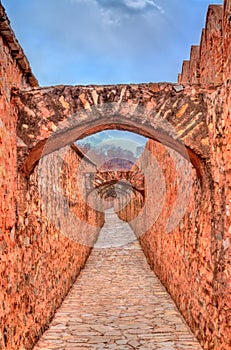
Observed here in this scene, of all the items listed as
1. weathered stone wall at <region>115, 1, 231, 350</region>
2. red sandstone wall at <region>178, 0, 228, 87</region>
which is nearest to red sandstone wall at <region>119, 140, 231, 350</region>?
weathered stone wall at <region>115, 1, 231, 350</region>

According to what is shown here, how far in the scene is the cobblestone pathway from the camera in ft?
13.4

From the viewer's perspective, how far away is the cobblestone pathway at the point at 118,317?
409 cm

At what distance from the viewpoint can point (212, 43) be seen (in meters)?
3.71

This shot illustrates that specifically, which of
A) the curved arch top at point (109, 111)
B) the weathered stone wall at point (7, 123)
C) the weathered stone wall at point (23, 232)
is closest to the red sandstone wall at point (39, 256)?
the weathered stone wall at point (23, 232)

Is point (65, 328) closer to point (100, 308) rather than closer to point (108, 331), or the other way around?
point (108, 331)

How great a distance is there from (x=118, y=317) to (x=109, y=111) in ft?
9.43

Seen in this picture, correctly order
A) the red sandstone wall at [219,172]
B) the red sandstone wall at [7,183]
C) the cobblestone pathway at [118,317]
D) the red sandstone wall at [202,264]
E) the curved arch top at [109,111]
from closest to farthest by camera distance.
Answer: the red sandstone wall at [7,183] → the red sandstone wall at [219,172] → the red sandstone wall at [202,264] → the curved arch top at [109,111] → the cobblestone pathway at [118,317]

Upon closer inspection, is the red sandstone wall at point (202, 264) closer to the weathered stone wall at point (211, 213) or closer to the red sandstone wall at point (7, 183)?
the weathered stone wall at point (211, 213)

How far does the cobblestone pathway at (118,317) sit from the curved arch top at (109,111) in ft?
6.68

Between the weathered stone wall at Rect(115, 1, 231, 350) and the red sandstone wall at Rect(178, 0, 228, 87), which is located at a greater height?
the red sandstone wall at Rect(178, 0, 228, 87)

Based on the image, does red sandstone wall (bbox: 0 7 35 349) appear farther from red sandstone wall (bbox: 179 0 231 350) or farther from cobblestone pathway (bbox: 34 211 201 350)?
red sandstone wall (bbox: 179 0 231 350)

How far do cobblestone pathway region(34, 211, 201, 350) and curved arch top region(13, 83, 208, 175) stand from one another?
2035 mm

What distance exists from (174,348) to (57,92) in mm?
2767

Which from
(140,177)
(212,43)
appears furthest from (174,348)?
(140,177)
